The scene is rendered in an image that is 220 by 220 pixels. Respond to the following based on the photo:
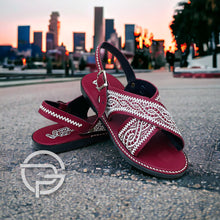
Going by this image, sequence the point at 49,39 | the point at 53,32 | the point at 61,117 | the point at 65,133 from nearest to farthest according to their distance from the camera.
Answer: the point at 61,117
the point at 65,133
the point at 49,39
the point at 53,32

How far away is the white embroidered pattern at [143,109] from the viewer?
1237 millimetres

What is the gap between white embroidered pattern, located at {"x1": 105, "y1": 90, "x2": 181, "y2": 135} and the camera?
124cm

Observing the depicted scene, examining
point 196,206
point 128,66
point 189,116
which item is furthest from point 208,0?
point 196,206

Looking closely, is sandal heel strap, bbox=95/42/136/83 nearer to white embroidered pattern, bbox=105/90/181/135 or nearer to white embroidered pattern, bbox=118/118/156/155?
white embroidered pattern, bbox=105/90/181/135

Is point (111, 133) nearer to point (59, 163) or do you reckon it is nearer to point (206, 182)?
point (59, 163)

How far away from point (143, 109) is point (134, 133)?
0.13m

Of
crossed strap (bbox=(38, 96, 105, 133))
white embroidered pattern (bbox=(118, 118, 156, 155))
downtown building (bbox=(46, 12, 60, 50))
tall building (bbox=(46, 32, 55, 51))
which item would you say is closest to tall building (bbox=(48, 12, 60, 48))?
downtown building (bbox=(46, 12, 60, 50))

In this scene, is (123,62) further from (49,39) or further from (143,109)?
(49,39)

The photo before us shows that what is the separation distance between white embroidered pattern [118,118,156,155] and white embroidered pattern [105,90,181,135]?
0.03 m

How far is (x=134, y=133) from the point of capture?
122cm

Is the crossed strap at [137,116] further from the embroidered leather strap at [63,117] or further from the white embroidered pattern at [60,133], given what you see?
the white embroidered pattern at [60,133]

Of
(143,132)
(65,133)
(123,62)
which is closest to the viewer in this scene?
(143,132)

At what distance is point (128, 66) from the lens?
1.76 m

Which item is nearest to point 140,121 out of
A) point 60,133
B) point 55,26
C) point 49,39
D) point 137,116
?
→ point 137,116
